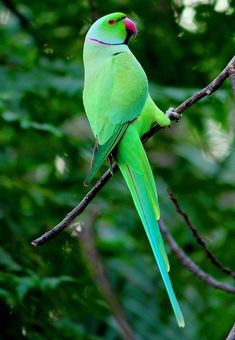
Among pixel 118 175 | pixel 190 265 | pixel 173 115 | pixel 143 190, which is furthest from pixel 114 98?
pixel 118 175

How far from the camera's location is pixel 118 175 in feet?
18.7

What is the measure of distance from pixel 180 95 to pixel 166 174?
87 centimetres

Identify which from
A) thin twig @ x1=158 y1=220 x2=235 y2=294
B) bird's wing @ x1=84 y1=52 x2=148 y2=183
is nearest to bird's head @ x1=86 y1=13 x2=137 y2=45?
bird's wing @ x1=84 y1=52 x2=148 y2=183

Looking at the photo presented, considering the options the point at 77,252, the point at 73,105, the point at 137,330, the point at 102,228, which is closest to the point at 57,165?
the point at 73,105

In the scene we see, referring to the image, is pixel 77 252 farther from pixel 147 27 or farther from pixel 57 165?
pixel 147 27

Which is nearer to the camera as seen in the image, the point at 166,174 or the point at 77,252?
the point at 77,252

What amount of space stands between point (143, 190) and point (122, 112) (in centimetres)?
38

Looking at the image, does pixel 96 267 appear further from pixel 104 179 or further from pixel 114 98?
pixel 104 179

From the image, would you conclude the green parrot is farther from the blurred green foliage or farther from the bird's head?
the blurred green foliage

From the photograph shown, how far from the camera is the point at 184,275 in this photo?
5.30 metres

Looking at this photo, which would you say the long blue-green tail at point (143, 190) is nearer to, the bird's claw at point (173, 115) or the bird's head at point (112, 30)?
the bird's claw at point (173, 115)

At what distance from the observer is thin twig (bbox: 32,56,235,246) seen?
2.85m

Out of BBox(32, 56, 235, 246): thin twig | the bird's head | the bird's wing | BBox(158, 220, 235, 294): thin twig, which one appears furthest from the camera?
BBox(158, 220, 235, 294): thin twig

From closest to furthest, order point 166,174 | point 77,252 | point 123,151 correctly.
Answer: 1. point 123,151
2. point 77,252
3. point 166,174
